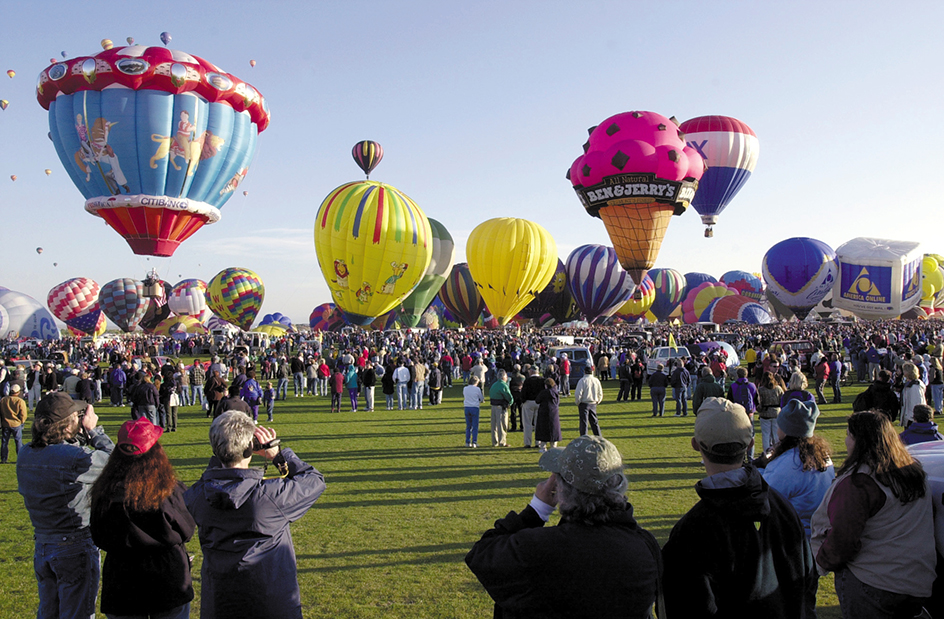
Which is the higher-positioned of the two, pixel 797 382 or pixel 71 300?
pixel 71 300

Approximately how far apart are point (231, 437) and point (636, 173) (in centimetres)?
2382

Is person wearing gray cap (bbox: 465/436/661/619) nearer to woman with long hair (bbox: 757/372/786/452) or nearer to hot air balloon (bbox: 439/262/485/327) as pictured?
woman with long hair (bbox: 757/372/786/452)

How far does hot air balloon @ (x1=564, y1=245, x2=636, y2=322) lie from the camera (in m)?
48.3

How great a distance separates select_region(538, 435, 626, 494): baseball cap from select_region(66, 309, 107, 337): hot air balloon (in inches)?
2464

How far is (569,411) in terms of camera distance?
1529 cm

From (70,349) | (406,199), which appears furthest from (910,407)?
(70,349)

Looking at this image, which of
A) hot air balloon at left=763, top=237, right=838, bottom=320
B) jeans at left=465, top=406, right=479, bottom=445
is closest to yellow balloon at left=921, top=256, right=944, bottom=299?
hot air balloon at left=763, top=237, right=838, bottom=320

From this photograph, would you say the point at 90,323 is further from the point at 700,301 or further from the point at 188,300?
the point at 700,301

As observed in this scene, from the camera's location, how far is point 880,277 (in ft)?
155

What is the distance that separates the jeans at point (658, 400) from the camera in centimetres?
1415

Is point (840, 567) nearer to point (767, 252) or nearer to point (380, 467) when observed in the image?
point (380, 467)

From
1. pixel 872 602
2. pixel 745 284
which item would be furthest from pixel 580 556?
pixel 745 284

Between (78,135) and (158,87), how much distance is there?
3.13m

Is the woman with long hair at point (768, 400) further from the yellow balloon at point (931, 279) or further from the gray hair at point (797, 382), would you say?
the yellow balloon at point (931, 279)
